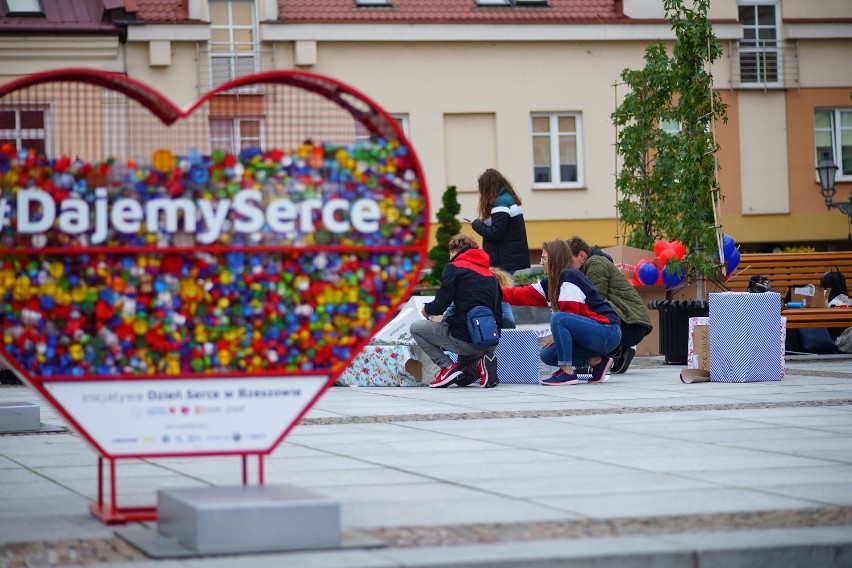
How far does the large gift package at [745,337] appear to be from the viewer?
45.8 ft

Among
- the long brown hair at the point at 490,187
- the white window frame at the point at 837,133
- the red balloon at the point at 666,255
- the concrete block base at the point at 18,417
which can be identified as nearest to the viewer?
the concrete block base at the point at 18,417

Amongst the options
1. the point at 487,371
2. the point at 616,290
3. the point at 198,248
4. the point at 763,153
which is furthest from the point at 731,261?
the point at 763,153

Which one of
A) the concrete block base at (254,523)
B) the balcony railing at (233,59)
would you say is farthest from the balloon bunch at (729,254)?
the balcony railing at (233,59)

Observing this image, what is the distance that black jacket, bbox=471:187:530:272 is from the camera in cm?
1511

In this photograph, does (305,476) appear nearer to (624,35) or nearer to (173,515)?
(173,515)

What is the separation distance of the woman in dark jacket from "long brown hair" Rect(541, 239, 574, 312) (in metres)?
0.56

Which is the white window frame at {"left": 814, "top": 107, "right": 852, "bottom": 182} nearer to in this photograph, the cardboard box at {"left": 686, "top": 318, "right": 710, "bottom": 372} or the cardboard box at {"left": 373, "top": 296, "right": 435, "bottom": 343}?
the cardboard box at {"left": 373, "top": 296, "right": 435, "bottom": 343}

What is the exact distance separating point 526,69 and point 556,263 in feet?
63.0

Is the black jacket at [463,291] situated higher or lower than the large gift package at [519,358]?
higher

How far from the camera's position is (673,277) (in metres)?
18.7

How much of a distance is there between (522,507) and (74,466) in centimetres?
315

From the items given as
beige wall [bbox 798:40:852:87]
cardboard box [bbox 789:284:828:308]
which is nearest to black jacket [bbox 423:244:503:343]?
cardboard box [bbox 789:284:828:308]

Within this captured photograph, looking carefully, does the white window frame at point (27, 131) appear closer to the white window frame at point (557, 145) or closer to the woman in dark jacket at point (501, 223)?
the woman in dark jacket at point (501, 223)

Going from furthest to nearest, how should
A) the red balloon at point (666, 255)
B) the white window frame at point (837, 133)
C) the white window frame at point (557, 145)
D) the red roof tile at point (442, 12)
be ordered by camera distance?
the white window frame at point (837, 133), the white window frame at point (557, 145), the red roof tile at point (442, 12), the red balloon at point (666, 255)
